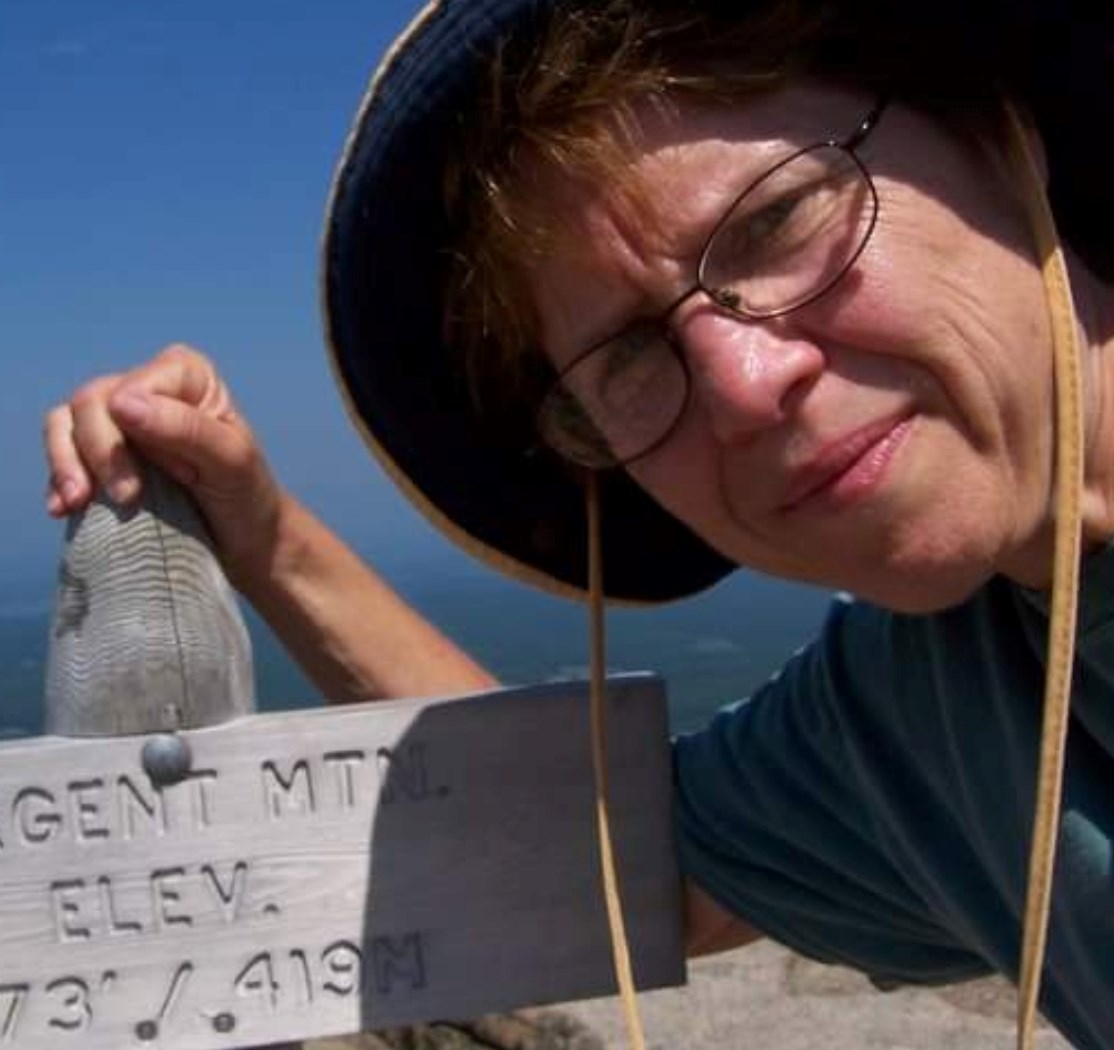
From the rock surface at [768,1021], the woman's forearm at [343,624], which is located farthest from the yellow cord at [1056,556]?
the rock surface at [768,1021]

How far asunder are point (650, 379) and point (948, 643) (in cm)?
47

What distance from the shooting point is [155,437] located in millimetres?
1932

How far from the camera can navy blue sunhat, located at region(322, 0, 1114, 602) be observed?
1609 mm

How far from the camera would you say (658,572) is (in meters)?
2.17

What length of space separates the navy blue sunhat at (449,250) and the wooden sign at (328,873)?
6.6 inches

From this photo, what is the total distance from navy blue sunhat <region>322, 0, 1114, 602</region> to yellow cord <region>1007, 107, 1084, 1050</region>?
0.23 ft

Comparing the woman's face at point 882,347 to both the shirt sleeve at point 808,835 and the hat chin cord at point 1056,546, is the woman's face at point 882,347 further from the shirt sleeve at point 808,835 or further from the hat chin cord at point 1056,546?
the shirt sleeve at point 808,835

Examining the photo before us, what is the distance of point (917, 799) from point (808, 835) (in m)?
0.18

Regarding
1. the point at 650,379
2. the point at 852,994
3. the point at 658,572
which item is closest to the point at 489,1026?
the point at 852,994

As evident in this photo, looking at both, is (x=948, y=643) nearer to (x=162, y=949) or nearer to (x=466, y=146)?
(x=466, y=146)

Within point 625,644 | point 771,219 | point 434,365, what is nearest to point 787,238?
point 771,219

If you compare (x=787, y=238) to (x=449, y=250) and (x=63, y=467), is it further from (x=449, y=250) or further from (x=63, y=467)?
(x=63, y=467)

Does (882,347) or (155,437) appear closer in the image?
(882,347)

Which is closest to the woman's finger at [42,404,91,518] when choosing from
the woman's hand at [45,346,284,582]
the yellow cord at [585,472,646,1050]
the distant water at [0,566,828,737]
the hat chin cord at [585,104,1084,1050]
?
the woman's hand at [45,346,284,582]
